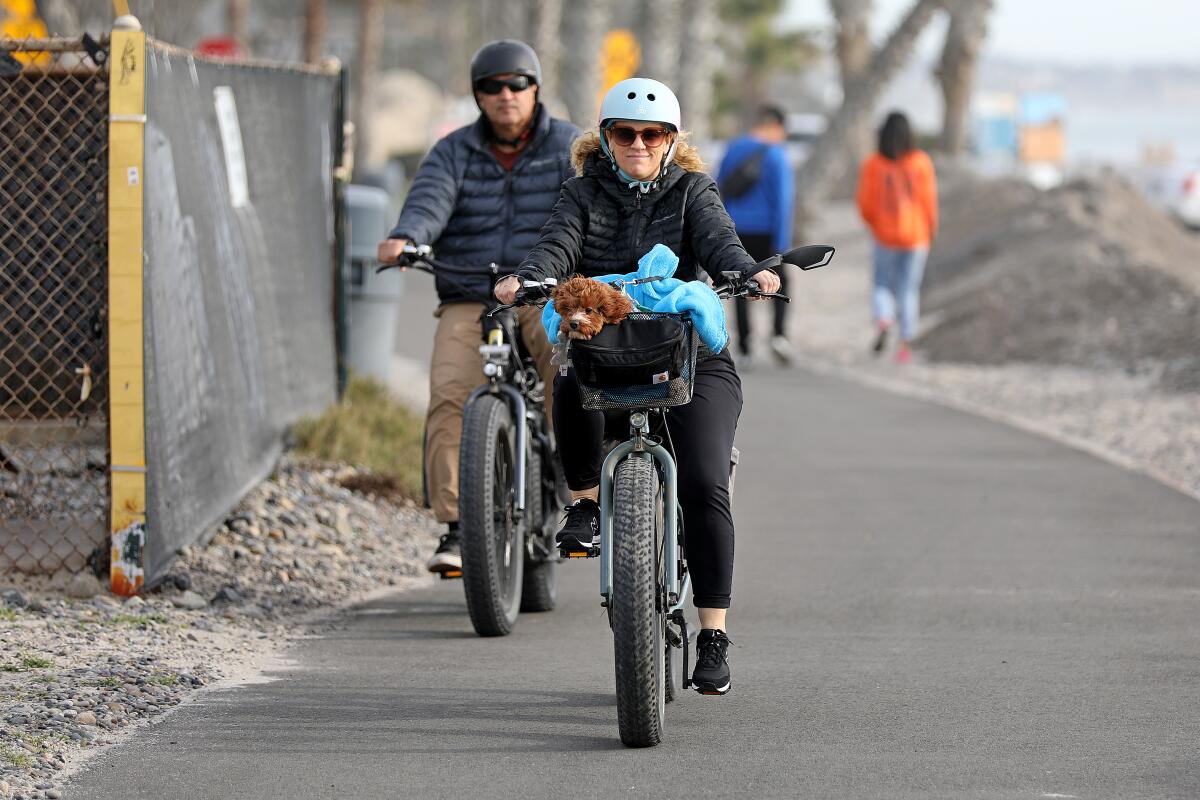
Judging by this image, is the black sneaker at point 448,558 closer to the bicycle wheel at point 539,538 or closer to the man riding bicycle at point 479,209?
the man riding bicycle at point 479,209

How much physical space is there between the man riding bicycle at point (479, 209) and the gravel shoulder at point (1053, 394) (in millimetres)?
4569

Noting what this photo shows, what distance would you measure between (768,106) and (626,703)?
10.4 metres

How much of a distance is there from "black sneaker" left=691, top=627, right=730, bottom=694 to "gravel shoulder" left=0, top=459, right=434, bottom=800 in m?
1.61

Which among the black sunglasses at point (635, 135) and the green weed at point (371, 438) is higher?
the black sunglasses at point (635, 135)

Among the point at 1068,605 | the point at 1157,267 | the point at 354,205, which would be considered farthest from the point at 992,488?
the point at 1157,267

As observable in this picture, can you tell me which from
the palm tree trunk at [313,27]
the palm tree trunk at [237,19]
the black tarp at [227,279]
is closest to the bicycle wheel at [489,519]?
the black tarp at [227,279]

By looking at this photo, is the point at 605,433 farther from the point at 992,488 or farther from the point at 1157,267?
the point at 1157,267

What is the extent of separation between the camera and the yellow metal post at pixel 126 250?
23.5ft

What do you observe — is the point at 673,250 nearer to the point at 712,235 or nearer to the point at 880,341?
the point at 712,235

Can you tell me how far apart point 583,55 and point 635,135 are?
25.9 meters

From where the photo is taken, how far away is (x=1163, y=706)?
6168mm

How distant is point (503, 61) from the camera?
7.70m

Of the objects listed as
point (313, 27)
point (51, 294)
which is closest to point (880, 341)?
point (51, 294)

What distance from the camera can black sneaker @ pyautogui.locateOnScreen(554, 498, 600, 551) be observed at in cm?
610
